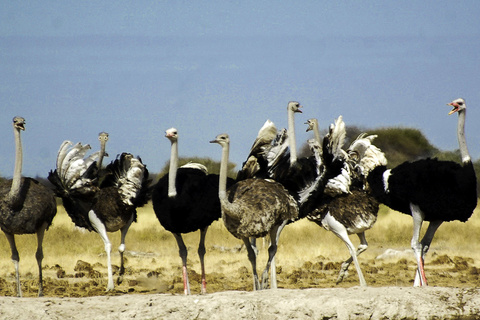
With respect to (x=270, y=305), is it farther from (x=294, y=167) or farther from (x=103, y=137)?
(x=103, y=137)

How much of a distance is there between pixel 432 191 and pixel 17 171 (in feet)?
16.2

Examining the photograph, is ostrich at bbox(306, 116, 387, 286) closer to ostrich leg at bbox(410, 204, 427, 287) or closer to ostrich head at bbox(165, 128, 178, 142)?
ostrich leg at bbox(410, 204, 427, 287)

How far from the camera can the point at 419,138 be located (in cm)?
4066

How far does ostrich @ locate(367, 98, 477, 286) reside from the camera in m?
9.71

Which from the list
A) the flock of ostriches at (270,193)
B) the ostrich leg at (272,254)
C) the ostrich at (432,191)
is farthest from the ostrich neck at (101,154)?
the ostrich at (432,191)

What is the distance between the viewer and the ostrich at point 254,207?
9312mm

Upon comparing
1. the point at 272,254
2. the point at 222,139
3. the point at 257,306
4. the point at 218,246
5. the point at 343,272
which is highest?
the point at 222,139

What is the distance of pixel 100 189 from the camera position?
39.6 ft

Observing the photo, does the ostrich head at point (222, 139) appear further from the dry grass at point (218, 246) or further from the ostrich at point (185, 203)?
the dry grass at point (218, 246)

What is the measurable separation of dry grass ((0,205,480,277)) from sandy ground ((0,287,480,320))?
534cm

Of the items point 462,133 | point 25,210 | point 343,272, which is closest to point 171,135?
point 25,210

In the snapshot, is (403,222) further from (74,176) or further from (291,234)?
(74,176)

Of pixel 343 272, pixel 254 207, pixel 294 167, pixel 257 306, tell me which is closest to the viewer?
pixel 257 306

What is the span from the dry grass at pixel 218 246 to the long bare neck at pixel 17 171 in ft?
8.76
